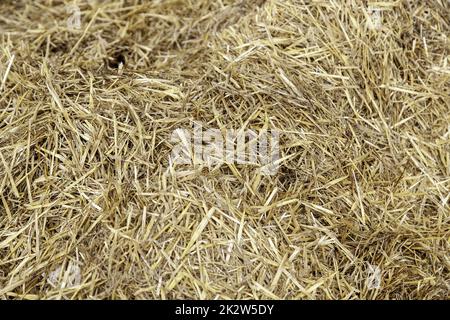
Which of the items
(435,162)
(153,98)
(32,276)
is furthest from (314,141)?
(32,276)

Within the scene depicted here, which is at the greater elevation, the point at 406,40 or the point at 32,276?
the point at 406,40

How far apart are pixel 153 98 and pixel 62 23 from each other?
803mm

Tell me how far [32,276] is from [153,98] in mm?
726

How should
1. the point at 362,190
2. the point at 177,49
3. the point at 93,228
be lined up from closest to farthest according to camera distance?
the point at 93,228 < the point at 362,190 < the point at 177,49

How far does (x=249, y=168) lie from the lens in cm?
190

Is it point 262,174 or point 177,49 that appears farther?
point 177,49

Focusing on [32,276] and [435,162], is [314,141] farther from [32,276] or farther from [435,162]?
[32,276]

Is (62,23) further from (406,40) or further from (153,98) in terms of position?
(406,40)

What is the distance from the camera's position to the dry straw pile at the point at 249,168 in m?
1.75

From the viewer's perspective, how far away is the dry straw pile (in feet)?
5.73

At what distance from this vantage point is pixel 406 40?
2254mm

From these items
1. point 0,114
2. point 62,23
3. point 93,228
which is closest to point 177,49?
point 62,23
